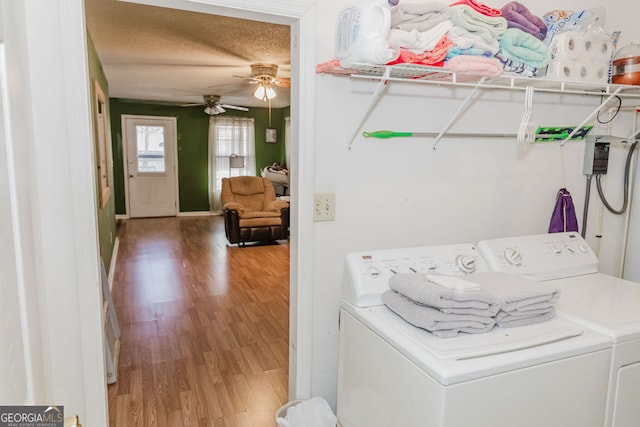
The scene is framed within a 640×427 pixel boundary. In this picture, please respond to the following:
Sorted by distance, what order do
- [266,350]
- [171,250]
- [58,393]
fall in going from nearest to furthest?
[58,393], [266,350], [171,250]

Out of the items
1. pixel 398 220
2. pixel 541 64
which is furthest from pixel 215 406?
pixel 541 64

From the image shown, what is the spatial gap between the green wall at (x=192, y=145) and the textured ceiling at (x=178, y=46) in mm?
1776

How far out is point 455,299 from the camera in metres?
1.20

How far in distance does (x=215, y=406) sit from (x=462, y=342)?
1.61 meters

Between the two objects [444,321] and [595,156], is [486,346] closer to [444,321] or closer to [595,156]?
[444,321]

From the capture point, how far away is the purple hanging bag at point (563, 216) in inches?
83.8

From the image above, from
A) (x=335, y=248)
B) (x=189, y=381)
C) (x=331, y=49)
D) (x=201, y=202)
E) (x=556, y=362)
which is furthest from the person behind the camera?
(x=201, y=202)

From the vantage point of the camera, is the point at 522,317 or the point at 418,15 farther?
the point at 418,15

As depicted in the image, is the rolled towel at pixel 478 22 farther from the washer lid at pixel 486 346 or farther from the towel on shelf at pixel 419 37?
the washer lid at pixel 486 346

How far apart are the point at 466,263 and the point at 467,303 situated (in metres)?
0.46

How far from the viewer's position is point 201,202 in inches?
347

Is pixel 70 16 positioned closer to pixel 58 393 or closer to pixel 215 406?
pixel 58 393

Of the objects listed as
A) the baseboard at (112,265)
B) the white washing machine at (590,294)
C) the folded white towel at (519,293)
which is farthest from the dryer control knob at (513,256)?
the baseboard at (112,265)

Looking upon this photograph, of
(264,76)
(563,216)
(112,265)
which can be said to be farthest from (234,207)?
(563,216)
